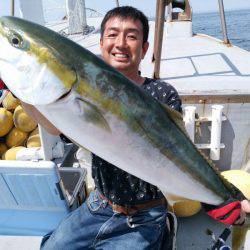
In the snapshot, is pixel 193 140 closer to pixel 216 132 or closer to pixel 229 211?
pixel 216 132

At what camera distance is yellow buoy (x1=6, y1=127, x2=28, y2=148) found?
4840 millimetres

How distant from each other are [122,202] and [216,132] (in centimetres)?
185

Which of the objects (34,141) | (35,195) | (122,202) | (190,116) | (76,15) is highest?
(76,15)

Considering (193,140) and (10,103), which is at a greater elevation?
(10,103)

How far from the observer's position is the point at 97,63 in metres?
1.63

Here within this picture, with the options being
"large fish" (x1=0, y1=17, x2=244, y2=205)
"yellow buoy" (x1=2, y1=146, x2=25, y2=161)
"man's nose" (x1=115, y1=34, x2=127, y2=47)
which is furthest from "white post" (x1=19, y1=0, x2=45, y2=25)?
"large fish" (x1=0, y1=17, x2=244, y2=205)

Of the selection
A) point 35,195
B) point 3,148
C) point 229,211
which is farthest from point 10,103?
point 229,211

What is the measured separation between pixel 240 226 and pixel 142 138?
1202mm

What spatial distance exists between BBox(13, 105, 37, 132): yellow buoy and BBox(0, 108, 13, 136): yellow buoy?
0.43ft

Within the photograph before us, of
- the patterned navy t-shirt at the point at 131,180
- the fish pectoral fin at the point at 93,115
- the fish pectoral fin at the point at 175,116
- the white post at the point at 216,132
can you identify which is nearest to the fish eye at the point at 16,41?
the fish pectoral fin at the point at 93,115

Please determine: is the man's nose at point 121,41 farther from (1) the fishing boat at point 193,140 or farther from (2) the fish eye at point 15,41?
(1) the fishing boat at point 193,140

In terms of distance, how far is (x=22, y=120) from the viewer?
477 cm

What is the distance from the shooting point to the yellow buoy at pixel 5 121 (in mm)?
4789

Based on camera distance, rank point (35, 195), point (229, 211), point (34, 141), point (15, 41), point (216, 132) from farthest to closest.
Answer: point (34, 141), point (216, 132), point (35, 195), point (229, 211), point (15, 41)
